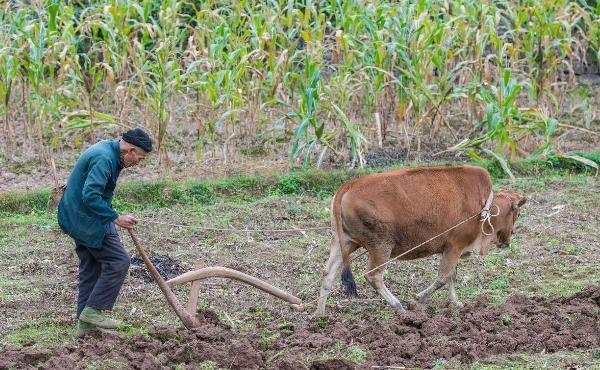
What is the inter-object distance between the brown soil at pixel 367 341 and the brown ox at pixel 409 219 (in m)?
0.50

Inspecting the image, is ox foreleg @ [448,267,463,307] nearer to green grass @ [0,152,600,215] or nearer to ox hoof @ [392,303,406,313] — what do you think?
ox hoof @ [392,303,406,313]

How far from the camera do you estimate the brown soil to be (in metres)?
7.01

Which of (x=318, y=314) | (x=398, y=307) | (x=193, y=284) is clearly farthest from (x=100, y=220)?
(x=398, y=307)

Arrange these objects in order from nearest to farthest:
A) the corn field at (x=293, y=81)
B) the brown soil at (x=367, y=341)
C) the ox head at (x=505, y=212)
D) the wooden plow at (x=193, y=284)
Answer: the brown soil at (x=367, y=341) → the wooden plow at (x=193, y=284) → the ox head at (x=505, y=212) → the corn field at (x=293, y=81)

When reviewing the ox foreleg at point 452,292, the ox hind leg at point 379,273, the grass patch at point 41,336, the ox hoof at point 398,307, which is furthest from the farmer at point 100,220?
the ox foreleg at point 452,292

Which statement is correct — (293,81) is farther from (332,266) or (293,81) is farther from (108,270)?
(108,270)

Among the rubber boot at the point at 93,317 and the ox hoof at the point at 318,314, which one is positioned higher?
the rubber boot at the point at 93,317

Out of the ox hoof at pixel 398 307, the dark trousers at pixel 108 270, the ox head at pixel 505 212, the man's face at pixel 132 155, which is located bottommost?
the ox hoof at pixel 398 307

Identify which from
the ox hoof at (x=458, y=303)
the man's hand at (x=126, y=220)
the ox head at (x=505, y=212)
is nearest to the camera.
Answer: the man's hand at (x=126, y=220)

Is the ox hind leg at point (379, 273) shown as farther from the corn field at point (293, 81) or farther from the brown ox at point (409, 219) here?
the corn field at point (293, 81)

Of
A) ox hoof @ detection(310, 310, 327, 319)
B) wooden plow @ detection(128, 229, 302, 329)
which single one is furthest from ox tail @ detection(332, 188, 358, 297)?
wooden plow @ detection(128, 229, 302, 329)

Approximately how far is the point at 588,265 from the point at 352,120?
491 cm

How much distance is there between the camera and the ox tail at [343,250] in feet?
27.7

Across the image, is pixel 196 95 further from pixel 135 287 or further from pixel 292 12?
pixel 135 287
